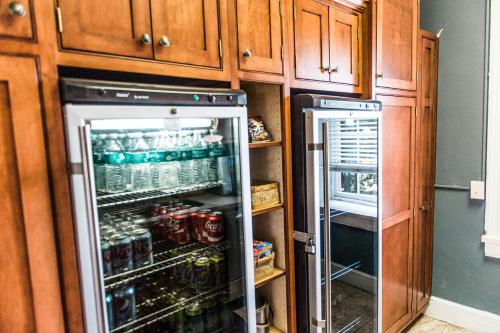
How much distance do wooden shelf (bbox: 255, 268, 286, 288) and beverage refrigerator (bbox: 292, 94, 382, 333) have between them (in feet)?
0.30

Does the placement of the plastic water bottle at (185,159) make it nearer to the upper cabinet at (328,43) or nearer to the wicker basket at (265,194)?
the wicker basket at (265,194)

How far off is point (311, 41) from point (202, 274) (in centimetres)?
122

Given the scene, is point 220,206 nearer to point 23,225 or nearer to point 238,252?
point 238,252

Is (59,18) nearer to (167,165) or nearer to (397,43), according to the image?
(167,165)

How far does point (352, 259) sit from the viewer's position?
6.15 ft

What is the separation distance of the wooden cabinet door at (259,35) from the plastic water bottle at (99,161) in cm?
61

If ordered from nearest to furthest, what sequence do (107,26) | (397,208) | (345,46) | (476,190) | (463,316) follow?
(107,26), (345,46), (397,208), (476,190), (463,316)

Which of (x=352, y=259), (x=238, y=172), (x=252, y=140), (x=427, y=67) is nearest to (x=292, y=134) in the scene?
(x=252, y=140)

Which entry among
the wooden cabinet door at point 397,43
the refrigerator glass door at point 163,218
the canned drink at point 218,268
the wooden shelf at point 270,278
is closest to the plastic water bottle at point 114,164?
the refrigerator glass door at point 163,218

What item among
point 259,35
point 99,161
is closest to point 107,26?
point 99,161

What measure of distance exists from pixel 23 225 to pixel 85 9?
24.6 inches

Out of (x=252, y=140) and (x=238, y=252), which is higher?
(x=252, y=140)

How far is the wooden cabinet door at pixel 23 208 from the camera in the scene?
31.0 inches

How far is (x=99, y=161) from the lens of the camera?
1.03 m
